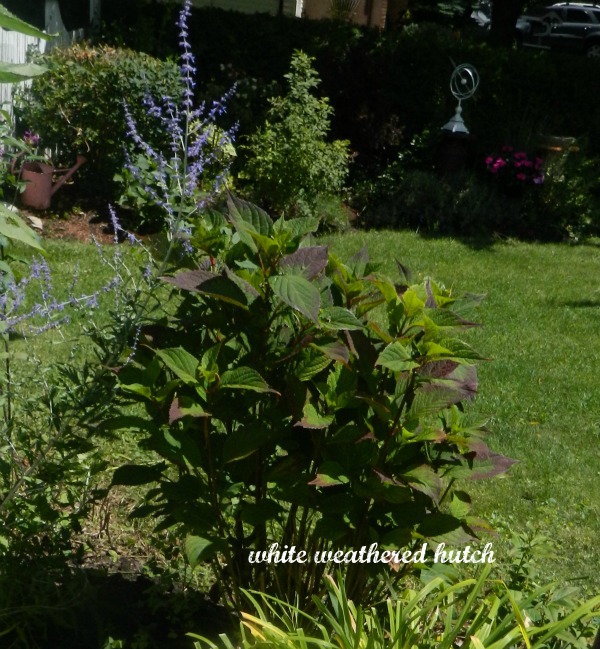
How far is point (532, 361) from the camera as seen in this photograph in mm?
7344

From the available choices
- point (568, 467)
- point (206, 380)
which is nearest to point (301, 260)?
point (206, 380)

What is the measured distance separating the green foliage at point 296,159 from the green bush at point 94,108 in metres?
1.21

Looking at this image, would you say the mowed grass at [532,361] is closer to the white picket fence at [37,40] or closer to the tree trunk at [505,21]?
the white picket fence at [37,40]

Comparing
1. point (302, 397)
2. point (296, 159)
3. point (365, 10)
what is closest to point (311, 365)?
point (302, 397)

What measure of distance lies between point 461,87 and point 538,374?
7.19 meters

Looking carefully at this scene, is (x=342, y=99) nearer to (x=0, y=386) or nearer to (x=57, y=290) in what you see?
(x=57, y=290)

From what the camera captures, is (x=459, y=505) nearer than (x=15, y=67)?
No

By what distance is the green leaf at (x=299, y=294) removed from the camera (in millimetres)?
2480

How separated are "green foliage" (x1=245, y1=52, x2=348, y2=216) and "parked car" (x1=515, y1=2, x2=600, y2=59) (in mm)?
20600

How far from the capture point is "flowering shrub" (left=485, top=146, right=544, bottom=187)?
12.4 meters

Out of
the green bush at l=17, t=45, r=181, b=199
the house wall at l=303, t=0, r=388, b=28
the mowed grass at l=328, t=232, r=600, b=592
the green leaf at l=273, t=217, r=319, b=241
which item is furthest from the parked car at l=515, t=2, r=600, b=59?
the green leaf at l=273, t=217, r=319, b=241

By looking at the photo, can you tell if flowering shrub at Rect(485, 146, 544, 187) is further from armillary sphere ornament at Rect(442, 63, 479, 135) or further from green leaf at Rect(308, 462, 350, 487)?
green leaf at Rect(308, 462, 350, 487)

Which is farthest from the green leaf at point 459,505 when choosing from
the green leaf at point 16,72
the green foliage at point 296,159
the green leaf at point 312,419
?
the green foliage at point 296,159

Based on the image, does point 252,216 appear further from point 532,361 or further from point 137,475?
point 532,361
